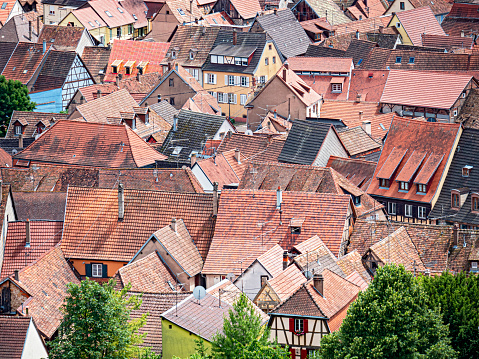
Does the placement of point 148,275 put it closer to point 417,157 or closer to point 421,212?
point 421,212

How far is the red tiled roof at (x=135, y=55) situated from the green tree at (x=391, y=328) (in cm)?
7525

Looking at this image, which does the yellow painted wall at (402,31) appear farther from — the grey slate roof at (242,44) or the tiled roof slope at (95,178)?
the tiled roof slope at (95,178)

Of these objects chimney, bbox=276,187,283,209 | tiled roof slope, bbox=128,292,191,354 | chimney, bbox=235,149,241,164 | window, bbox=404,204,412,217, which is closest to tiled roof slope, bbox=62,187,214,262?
chimney, bbox=276,187,283,209

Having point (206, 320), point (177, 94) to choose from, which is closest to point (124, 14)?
point (177, 94)

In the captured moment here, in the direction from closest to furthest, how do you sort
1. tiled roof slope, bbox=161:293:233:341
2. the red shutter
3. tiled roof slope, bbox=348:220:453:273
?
tiled roof slope, bbox=161:293:233:341
the red shutter
tiled roof slope, bbox=348:220:453:273

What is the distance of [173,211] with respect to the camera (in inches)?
3046

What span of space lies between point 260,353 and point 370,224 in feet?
86.5

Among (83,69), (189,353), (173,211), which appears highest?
(83,69)

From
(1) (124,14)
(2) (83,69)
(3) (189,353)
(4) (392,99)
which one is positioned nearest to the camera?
(3) (189,353)

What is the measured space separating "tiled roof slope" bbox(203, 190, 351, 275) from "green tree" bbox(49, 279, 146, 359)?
16485 mm

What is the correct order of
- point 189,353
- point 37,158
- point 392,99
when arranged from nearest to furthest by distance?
point 189,353 → point 37,158 → point 392,99

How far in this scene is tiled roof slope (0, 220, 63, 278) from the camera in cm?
7488

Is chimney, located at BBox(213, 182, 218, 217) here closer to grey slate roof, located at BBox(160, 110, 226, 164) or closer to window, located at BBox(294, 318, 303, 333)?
window, located at BBox(294, 318, 303, 333)

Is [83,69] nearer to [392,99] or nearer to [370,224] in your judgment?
[392,99]
